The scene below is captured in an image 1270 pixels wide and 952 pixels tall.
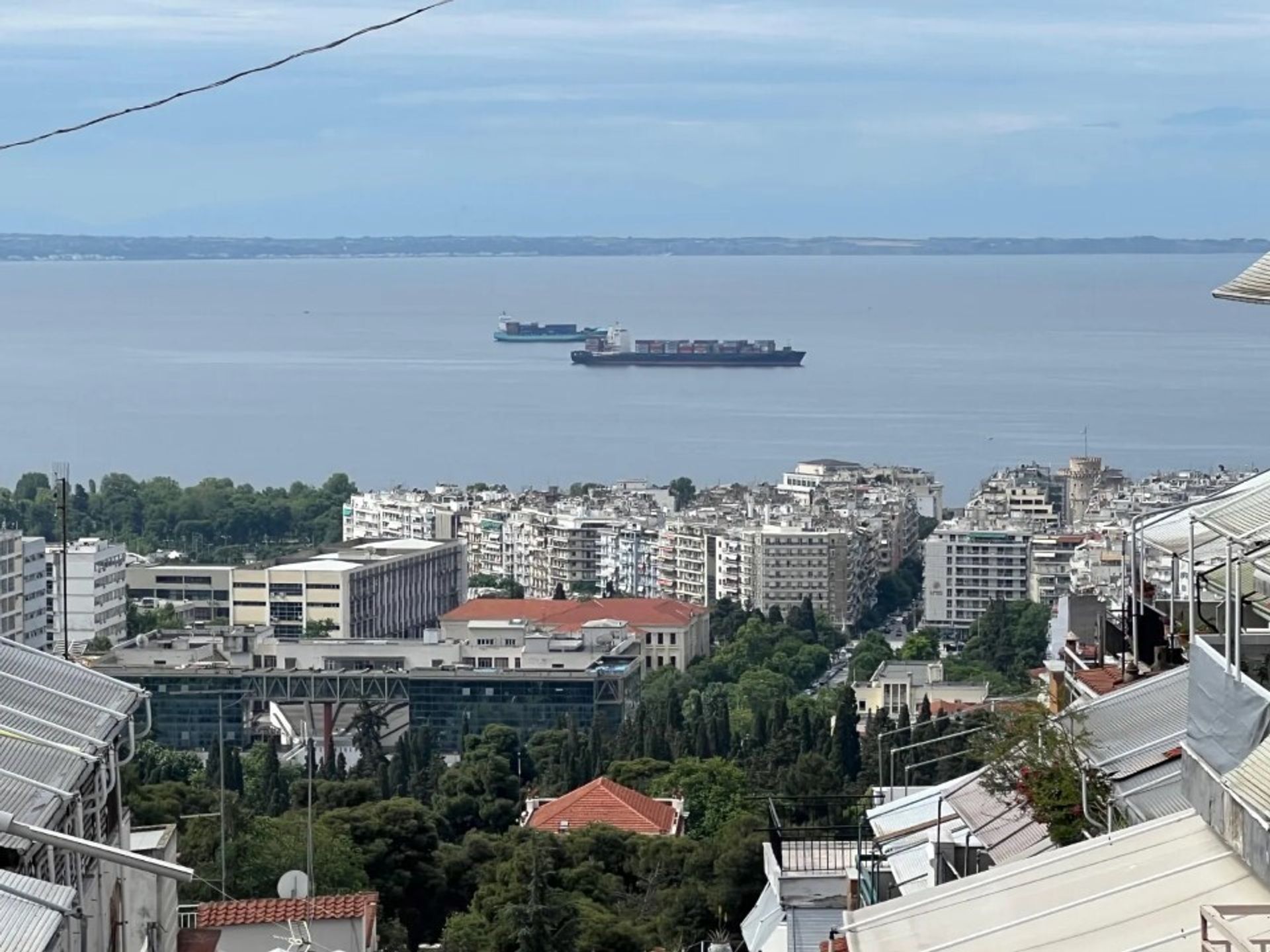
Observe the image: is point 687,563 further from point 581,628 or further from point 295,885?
point 295,885

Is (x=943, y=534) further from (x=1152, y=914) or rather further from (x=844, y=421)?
(x=1152, y=914)

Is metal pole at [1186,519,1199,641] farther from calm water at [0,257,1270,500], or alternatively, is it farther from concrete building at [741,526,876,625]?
calm water at [0,257,1270,500]

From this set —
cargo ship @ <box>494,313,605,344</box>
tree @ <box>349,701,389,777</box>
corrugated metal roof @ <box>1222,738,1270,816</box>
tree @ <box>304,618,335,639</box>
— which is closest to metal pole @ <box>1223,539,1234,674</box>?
corrugated metal roof @ <box>1222,738,1270,816</box>

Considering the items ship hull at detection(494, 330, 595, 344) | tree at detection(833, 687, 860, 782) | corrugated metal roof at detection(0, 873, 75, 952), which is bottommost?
tree at detection(833, 687, 860, 782)

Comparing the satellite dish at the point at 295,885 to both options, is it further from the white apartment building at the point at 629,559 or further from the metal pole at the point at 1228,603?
the white apartment building at the point at 629,559

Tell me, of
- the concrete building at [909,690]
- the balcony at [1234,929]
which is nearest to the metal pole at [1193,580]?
the balcony at [1234,929]

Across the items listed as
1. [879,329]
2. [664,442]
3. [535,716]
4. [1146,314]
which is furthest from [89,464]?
[1146,314]

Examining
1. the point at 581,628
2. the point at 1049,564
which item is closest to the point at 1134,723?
the point at 581,628
